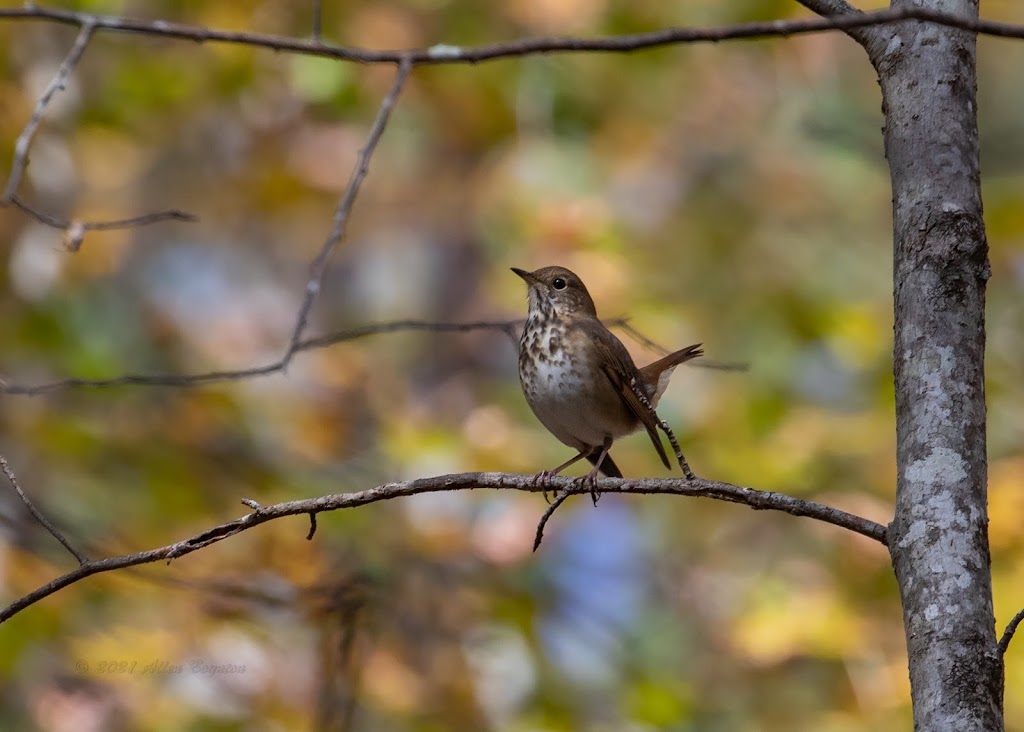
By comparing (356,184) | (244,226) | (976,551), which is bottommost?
(976,551)

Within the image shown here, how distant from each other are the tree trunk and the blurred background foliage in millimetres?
2780

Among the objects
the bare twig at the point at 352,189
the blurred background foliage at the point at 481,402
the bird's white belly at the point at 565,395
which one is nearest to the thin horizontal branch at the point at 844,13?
the bare twig at the point at 352,189

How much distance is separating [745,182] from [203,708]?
5.94m

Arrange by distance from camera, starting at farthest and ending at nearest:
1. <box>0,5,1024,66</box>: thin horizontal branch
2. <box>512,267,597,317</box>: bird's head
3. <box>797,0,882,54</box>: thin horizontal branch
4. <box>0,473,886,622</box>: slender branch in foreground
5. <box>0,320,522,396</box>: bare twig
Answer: <box>512,267,597,317</box>: bird's head < <box>0,320,522,396</box>: bare twig < <box>797,0,882,54</box>: thin horizontal branch < <box>0,473,886,622</box>: slender branch in foreground < <box>0,5,1024,66</box>: thin horizontal branch

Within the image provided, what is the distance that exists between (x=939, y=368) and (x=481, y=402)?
6898 mm

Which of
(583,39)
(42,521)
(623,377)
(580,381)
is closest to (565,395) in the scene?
(580,381)

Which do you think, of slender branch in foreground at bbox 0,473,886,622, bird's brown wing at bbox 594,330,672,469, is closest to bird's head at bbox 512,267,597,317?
bird's brown wing at bbox 594,330,672,469

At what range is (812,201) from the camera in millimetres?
8844

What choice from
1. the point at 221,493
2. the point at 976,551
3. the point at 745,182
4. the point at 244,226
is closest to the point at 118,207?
the point at 244,226

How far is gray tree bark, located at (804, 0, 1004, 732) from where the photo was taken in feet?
5.86

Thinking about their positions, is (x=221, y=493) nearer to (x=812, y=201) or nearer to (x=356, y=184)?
(x=356, y=184)

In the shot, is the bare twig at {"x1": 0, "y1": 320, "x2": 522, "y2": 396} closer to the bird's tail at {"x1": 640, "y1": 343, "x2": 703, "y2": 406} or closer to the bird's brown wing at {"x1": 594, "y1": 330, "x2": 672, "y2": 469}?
the bird's brown wing at {"x1": 594, "y1": 330, "x2": 672, "y2": 469}

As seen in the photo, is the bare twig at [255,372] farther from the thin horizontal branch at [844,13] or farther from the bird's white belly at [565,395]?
the bird's white belly at [565,395]

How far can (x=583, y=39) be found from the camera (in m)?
1.90
